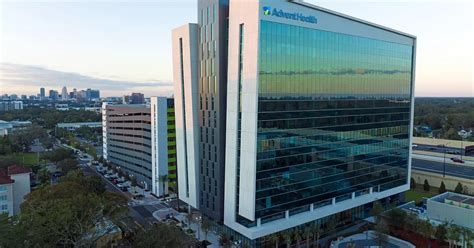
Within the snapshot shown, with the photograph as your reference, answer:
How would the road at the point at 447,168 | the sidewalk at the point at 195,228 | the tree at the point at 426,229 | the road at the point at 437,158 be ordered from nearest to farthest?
the tree at the point at 426,229
the sidewalk at the point at 195,228
the road at the point at 447,168
the road at the point at 437,158

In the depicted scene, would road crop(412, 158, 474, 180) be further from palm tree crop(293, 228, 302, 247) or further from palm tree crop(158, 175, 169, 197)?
palm tree crop(158, 175, 169, 197)

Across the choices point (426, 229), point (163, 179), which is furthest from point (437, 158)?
point (163, 179)

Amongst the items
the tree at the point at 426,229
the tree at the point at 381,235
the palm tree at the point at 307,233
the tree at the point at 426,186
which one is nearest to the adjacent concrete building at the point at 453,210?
the tree at the point at 426,229

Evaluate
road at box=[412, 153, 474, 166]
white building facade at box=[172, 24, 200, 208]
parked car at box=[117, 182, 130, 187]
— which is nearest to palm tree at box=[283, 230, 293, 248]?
white building facade at box=[172, 24, 200, 208]

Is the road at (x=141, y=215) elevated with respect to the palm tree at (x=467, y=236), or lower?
lower

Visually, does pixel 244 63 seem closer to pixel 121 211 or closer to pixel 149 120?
pixel 121 211

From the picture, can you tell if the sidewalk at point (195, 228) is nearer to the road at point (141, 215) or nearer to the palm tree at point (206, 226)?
the palm tree at point (206, 226)
